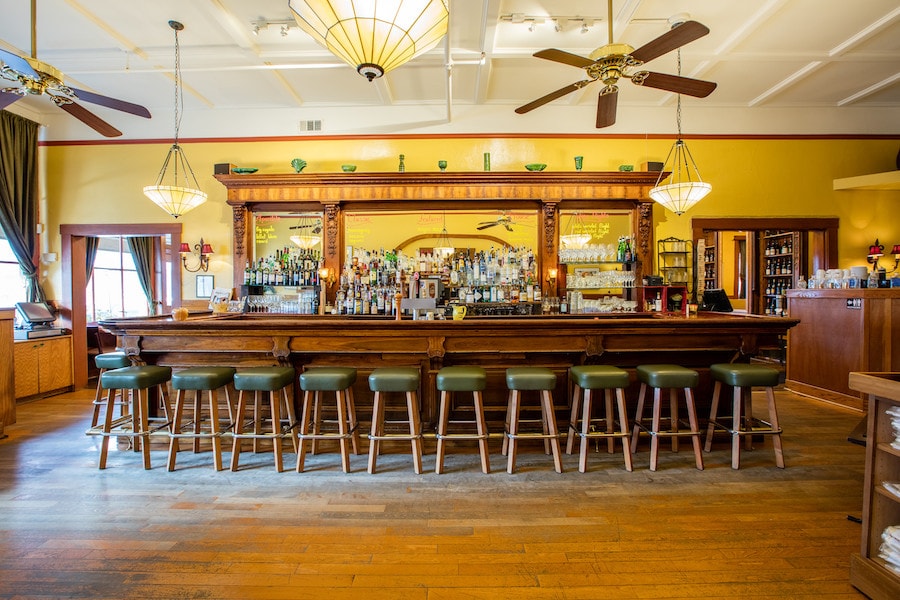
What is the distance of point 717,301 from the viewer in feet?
20.8

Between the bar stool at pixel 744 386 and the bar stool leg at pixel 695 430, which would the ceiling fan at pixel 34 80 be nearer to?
the bar stool leg at pixel 695 430

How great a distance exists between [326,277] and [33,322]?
4025mm

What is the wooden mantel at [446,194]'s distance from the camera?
590 cm

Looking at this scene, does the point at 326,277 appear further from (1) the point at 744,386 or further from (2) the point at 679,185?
(1) the point at 744,386

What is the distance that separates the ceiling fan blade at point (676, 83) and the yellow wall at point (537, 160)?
270 cm

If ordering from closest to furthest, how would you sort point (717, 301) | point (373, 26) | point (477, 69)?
1. point (373, 26)
2. point (477, 69)
3. point (717, 301)

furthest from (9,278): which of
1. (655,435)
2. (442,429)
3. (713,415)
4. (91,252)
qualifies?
(713,415)

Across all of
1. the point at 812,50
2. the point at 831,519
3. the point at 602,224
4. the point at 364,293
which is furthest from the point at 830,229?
the point at 364,293

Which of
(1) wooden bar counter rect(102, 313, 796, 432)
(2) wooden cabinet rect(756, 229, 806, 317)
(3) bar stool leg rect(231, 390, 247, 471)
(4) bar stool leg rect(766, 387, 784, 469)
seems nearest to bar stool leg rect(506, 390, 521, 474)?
(1) wooden bar counter rect(102, 313, 796, 432)

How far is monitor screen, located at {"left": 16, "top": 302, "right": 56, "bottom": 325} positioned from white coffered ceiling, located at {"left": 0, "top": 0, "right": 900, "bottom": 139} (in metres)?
2.63

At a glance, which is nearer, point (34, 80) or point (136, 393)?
point (34, 80)

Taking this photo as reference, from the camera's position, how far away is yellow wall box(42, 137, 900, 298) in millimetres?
6391

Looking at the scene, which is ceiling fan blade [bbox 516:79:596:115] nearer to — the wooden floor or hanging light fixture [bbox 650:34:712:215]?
hanging light fixture [bbox 650:34:712:215]

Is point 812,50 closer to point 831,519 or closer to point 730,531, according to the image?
point 831,519
